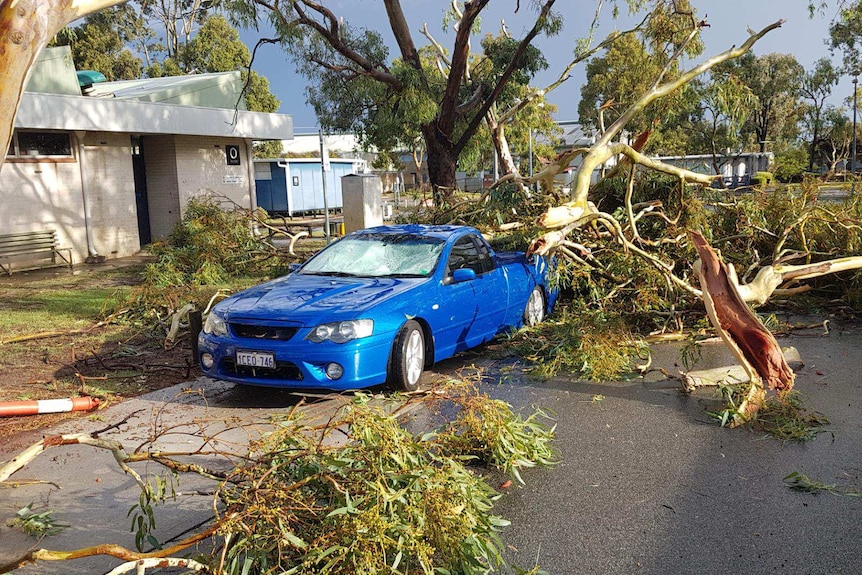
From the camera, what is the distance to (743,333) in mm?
7141

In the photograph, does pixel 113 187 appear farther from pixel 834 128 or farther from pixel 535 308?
pixel 834 128

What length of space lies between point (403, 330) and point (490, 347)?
2.42 m

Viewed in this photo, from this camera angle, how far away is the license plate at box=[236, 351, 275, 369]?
7086mm

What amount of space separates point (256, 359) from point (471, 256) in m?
3.04

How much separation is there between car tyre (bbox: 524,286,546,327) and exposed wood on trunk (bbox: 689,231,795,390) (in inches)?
116

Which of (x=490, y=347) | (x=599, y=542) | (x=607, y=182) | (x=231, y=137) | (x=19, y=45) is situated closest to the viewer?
(x=599, y=542)

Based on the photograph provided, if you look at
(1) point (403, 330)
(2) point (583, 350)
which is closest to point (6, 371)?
Result: (1) point (403, 330)

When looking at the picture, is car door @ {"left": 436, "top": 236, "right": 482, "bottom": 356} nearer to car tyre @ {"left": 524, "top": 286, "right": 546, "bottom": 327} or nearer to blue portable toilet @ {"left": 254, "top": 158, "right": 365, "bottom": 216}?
car tyre @ {"left": 524, "top": 286, "right": 546, "bottom": 327}

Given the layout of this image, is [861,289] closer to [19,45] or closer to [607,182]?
[607,182]

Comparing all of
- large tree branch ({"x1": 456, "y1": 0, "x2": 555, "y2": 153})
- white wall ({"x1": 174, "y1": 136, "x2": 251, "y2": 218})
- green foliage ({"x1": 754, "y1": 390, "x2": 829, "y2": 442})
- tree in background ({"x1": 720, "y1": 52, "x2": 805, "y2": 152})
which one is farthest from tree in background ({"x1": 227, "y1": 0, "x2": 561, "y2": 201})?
tree in background ({"x1": 720, "y1": 52, "x2": 805, "y2": 152})

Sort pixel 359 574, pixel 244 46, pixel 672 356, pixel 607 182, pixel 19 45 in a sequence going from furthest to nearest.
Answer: pixel 244 46 → pixel 607 182 → pixel 672 356 → pixel 19 45 → pixel 359 574

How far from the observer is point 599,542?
4457 millimetres

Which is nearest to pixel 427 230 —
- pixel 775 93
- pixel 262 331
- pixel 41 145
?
pixel 262 331

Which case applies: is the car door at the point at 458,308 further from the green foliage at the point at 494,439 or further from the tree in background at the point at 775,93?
the tree in background at the point at 775,93
